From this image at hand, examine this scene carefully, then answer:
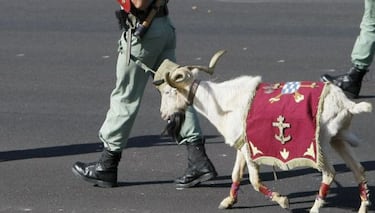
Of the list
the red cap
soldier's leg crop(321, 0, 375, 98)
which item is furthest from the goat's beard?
soldier's leg crop(321, 0, 375, 98)

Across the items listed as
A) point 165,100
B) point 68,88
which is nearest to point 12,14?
point 68,88

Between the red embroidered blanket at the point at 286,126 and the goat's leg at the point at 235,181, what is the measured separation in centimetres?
35

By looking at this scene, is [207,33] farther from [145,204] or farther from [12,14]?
[145,204]

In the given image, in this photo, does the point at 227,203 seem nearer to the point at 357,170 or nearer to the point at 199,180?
the point at 199,180

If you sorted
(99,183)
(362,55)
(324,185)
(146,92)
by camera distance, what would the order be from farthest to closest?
(146,92) < (362,55) < (99,183) < (324,185)

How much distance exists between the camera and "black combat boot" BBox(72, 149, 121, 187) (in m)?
7.50

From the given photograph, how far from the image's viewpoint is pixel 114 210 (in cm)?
703

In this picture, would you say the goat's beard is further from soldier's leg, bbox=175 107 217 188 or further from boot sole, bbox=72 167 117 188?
boot sole, bbox=72 167 117 188

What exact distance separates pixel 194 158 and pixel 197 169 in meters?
0.08

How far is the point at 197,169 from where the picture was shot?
7461mm

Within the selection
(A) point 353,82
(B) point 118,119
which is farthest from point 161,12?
(A) point 353,82

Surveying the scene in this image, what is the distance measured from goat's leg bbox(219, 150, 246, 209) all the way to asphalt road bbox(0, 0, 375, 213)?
0.06 m

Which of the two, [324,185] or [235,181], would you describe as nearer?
[324,185]

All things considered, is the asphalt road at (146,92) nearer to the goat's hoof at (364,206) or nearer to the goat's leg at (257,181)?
the goat's hoof at (364,206)
